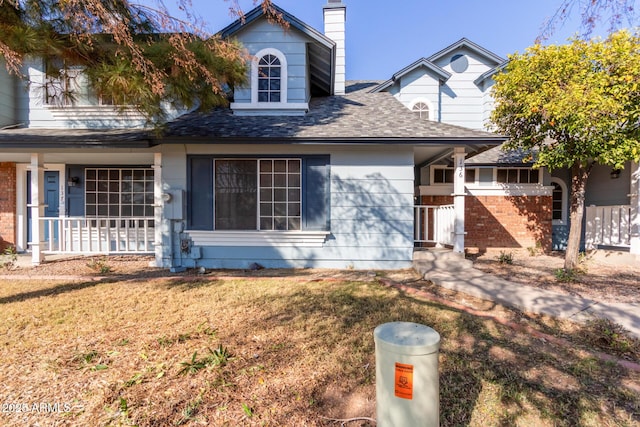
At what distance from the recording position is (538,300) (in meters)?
4.24

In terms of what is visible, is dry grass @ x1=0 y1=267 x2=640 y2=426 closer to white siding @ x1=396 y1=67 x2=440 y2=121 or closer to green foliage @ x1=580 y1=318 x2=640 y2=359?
green foliage @ x1=580 y1=318 x2=640 y2=359

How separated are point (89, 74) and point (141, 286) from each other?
3.23 m

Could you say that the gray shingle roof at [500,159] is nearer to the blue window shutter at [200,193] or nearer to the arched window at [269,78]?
the arched window at [269,78]

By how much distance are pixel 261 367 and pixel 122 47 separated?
4.47 metres

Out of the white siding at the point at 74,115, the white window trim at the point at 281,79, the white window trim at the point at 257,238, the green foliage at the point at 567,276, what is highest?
the white window trim at the point at 281,79

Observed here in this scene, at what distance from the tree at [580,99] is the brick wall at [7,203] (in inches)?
469

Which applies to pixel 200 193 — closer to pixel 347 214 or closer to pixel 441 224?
pixel 347 214

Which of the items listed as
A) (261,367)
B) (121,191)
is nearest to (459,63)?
(121,191)

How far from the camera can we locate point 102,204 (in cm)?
849

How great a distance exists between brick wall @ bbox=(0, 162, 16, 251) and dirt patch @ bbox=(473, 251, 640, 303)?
37.6ft

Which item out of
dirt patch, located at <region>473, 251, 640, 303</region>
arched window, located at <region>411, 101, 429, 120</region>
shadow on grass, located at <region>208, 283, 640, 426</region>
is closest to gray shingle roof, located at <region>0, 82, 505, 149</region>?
dirt patch, located at <region>473, 251, 640, 303</region>

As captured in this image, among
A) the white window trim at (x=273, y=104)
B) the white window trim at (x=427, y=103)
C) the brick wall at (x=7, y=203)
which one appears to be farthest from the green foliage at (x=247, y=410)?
the white window trim at (x=427, y=103)

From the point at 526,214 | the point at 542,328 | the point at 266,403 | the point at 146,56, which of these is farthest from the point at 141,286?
the point at 526,214

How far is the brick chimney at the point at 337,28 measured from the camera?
911 centimetres
